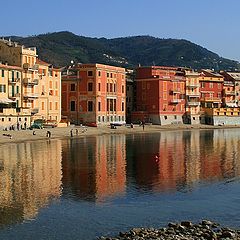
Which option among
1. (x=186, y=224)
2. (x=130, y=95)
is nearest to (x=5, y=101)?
(x=130, y=95)

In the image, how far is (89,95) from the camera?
423 ft

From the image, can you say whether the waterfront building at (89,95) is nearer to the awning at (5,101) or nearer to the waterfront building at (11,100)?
the waterfront building at (11,100)

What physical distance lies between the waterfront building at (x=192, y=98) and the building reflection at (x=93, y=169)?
194 feet

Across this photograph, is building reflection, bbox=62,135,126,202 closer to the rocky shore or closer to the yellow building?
the rocky shore

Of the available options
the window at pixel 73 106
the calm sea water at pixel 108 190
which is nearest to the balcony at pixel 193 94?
the window at pixel 73 106

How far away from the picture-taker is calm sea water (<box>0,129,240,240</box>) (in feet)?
114

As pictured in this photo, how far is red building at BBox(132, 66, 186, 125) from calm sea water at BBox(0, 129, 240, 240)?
61.7 m

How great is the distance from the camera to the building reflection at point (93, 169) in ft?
149

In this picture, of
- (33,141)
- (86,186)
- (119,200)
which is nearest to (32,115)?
(33,141)

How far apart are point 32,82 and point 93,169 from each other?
52315 millimetres

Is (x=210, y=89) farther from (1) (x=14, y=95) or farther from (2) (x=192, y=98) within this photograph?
(1) (x=14, y=95)

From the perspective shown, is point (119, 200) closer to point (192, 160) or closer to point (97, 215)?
point (97, 215)

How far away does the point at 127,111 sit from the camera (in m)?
145

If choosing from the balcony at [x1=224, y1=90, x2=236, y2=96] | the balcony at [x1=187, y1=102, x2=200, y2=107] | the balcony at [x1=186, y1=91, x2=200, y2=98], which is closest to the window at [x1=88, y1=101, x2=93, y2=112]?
the balcony at [x1=187, y1=102, x2=200, y2=107]
